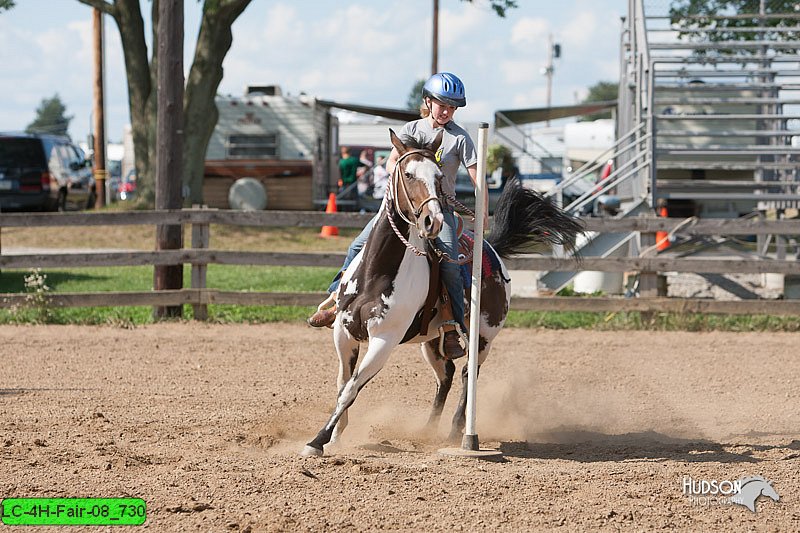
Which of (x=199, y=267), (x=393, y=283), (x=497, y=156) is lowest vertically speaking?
(x=199, y=267)

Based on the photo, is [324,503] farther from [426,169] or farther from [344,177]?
[344,177]

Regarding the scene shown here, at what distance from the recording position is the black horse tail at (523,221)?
24.8 feet

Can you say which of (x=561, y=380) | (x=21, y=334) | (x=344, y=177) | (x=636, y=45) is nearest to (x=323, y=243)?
(x=344, y=177)

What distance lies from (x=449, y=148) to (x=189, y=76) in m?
18.0

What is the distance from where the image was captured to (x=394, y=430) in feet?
23.1

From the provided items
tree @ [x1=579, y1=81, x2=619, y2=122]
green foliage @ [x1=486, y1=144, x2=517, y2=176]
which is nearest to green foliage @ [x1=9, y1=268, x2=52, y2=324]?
green foliage @ [x1=486, y1=144, x2=517, y2=176]

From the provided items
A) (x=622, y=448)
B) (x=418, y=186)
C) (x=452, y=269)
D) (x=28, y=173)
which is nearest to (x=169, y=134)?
(x=452, y=269)

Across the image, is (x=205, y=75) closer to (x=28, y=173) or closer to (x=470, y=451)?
(x=28, y=173)

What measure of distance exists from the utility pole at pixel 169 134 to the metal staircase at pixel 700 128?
4.78 m

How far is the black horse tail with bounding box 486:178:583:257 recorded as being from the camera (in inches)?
298

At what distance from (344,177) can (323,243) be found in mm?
5970

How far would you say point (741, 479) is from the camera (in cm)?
541

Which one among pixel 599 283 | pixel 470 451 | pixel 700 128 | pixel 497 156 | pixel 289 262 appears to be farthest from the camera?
pixel 497 156

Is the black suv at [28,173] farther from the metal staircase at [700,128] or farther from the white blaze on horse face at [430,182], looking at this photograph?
the white blaze on horse face at [430,182]
